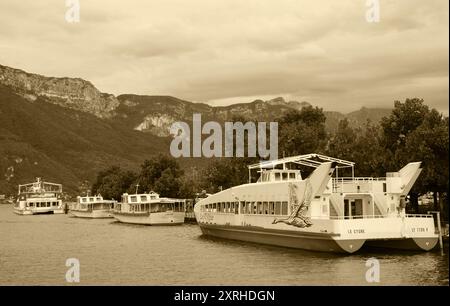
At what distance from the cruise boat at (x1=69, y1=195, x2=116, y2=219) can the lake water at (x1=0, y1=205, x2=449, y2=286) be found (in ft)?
240

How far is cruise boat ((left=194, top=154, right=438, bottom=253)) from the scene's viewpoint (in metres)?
52.1

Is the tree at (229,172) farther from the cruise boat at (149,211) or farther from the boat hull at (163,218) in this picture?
the boat hull at (163,218)

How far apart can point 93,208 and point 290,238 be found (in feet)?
318

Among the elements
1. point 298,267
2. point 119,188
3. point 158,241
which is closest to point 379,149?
point 158,241

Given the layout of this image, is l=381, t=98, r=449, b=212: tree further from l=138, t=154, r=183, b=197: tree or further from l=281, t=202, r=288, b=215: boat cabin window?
l=138, t=154, r=183, b=197: tree

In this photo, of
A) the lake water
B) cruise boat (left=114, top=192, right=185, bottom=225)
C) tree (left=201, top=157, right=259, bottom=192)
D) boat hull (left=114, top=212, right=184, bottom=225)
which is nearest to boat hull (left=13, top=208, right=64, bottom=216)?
cruise boat (left=114, top=192, right=185, bottom=225)

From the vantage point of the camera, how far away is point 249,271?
1853 inches

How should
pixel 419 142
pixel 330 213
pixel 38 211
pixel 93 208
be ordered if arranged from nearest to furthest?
pixel 330 213 < pixel 419 142 < pixel 93 208 < pixel 38 211

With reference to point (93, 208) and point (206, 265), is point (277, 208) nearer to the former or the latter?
point (206, 265)

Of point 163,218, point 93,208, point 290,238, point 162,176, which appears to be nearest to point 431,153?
point 290,238

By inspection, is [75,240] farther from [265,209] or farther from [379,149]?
[379,149]

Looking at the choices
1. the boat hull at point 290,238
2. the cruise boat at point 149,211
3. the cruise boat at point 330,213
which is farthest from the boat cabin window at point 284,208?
the cruise boat at point 149,211

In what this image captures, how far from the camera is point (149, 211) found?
110 m

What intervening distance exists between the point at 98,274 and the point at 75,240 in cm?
3209
